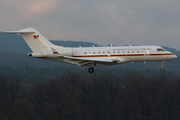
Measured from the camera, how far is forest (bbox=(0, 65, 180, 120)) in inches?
3123

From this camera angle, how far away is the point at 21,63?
6944 inches

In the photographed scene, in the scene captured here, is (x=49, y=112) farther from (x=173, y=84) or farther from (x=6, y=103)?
(x=173, y=84)

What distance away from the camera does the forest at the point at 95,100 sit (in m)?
79.3

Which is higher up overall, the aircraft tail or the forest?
the aircraft tail

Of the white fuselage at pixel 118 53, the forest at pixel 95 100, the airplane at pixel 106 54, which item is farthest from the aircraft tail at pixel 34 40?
the forest at pixel 95 100

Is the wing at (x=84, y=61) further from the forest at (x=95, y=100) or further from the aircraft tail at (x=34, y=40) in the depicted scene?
the forest at (x=95, y=100)

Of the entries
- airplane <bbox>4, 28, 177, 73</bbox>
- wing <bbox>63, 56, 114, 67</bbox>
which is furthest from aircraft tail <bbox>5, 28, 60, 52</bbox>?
wing <bbox>63, 56, 114, 67</bbox>

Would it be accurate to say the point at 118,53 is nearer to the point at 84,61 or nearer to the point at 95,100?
the point at 84,61

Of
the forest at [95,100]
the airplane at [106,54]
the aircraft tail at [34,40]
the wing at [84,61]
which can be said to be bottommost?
the forest at [95,100]

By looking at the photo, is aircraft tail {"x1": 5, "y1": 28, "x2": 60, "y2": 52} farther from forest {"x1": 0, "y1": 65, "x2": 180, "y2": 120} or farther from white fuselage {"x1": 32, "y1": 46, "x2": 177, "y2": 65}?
forest {"x1": 0, "y1": 65, "x2": 180, "y2": 120}

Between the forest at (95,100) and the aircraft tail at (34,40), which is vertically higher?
the aircraft tail at (34,40)

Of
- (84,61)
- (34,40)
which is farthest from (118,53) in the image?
(34,40)

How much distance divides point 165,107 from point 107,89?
18.4 m

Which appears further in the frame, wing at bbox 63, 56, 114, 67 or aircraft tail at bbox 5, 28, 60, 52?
aircraft tail at bbox 5, 28, 60, 52
